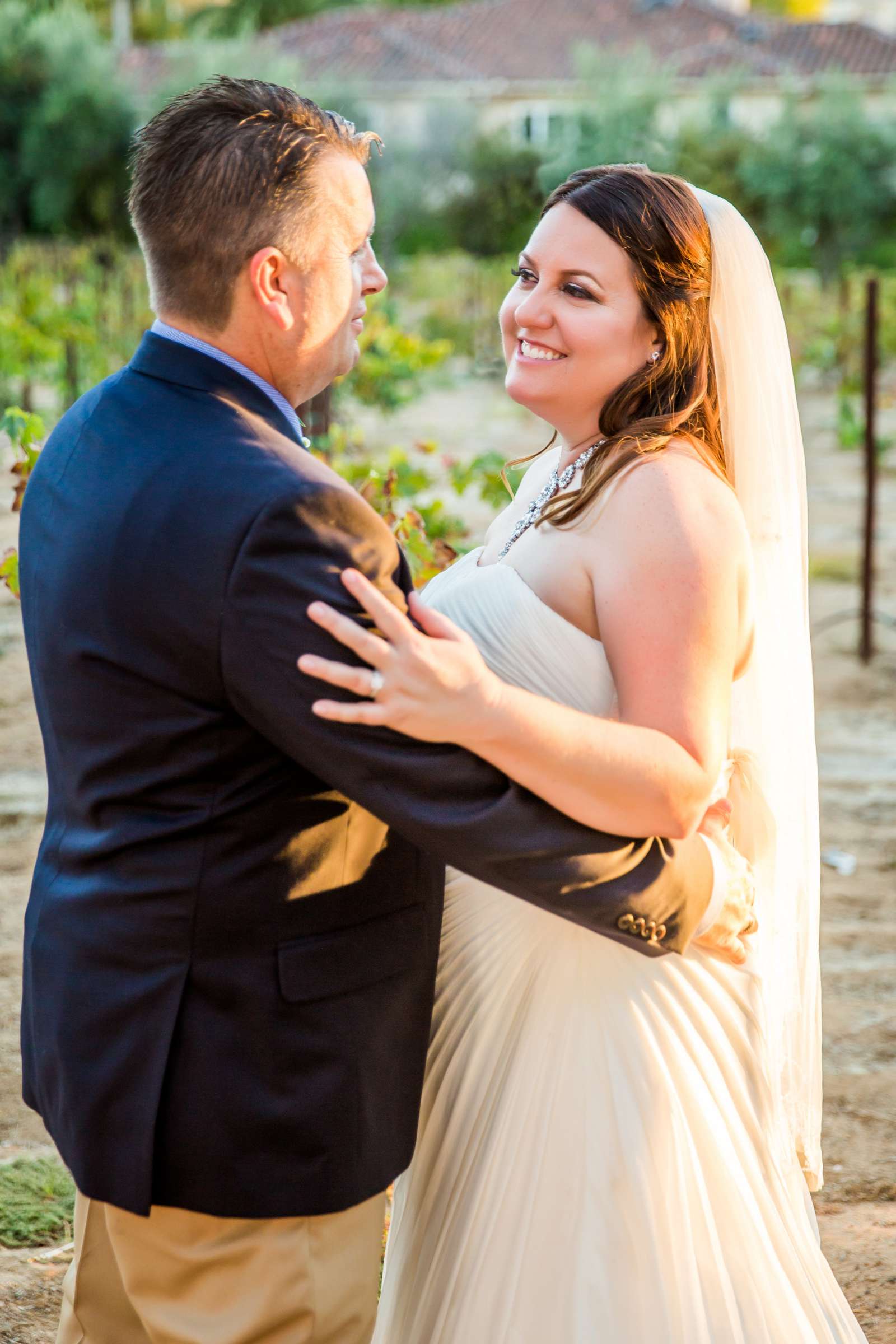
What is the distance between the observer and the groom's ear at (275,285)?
5.86 feet

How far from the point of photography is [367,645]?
1636 millimetres

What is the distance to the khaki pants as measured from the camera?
1850 millimetres

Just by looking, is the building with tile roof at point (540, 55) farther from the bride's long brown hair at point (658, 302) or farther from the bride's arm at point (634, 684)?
the bride's arm at point (634, 684)

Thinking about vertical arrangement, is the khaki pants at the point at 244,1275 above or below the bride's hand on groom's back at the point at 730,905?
below

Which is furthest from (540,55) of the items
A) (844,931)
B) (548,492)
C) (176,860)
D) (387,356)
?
(176,860)

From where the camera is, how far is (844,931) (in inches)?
214

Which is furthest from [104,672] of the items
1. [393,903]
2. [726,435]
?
[726,435]

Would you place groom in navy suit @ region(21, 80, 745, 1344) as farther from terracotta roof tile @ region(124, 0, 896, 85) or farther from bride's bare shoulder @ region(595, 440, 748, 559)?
terracotta roof tile @ region(124, 0, 896, 85)

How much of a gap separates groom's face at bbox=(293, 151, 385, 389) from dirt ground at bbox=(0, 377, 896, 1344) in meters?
2.30

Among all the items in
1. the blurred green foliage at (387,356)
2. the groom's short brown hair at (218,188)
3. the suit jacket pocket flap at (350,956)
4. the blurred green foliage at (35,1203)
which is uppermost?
the groom's short brown hair at (218,188)

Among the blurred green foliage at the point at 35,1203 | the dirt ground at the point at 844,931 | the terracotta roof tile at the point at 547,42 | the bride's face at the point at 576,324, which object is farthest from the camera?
the terracotta roof tile at the point at 547,42

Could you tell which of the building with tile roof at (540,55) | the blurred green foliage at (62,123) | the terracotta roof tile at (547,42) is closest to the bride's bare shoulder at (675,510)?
the blurred green foliage at (62,123)

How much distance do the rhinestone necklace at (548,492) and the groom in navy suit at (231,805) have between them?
0.59 meters

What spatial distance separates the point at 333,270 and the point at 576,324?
1.95ft
